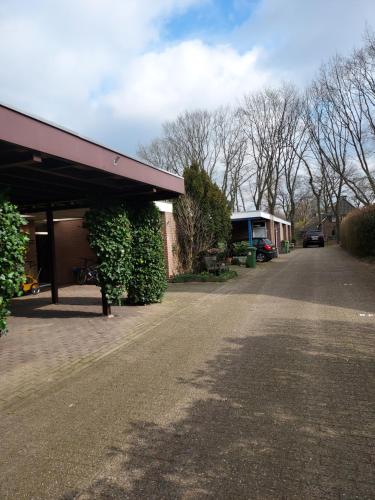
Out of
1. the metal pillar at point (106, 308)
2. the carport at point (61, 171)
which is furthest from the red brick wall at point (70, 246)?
the metal pillar at point (106, 308)

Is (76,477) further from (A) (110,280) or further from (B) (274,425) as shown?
(A) (110,280)

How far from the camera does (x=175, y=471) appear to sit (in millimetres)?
2834

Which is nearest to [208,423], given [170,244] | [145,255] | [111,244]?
[111,244]

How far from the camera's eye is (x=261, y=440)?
3186 millimetres

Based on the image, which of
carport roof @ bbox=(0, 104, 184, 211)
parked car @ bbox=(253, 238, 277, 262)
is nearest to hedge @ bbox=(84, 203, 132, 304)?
carport roof @ bbox=(0, 104, 184, 211)

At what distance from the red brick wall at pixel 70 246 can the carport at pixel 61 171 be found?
5900 mm

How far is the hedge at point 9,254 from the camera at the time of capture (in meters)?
4.91

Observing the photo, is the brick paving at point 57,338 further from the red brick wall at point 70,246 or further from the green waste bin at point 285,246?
the green waste bin at point 285,246

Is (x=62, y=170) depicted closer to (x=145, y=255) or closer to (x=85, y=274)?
(x=145, y=255)

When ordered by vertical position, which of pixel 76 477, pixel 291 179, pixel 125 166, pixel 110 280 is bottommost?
pixel 76 477

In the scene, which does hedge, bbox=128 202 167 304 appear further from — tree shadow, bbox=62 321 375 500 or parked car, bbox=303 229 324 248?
parked car, bbox=303 229 324 248

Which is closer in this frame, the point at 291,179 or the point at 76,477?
the point at 76,477

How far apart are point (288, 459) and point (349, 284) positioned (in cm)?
995

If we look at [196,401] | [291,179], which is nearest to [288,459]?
[196,401]
